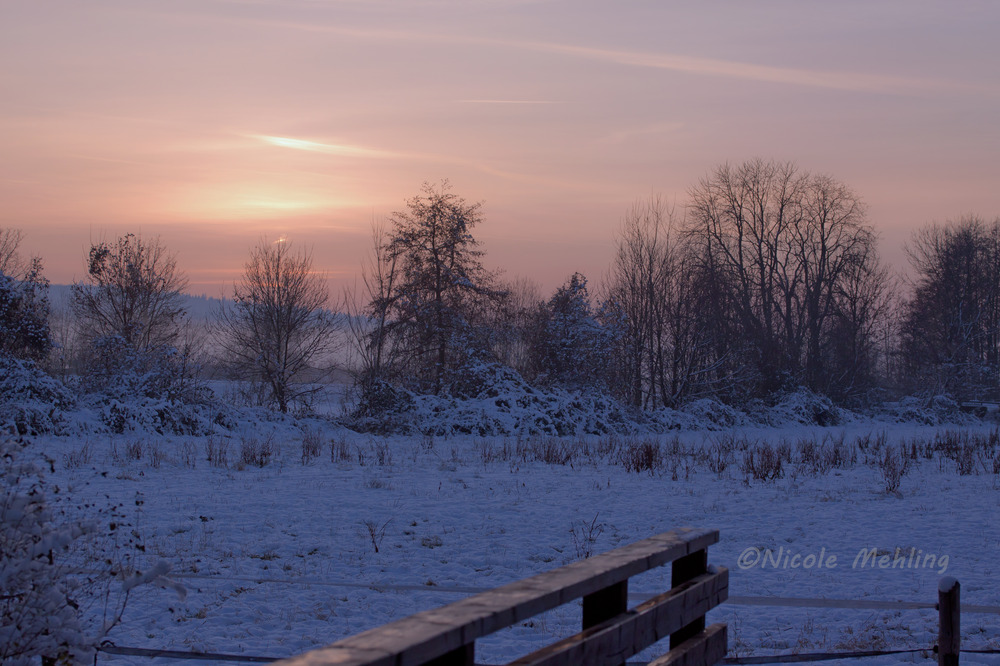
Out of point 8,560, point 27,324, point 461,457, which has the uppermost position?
point 27,324

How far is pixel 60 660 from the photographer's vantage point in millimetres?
4246

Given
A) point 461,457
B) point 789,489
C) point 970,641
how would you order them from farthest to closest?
point 461,457, point 789,489, point 970,641

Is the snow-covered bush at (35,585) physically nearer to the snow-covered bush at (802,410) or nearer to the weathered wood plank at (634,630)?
the weathered wood plank at (634,630)

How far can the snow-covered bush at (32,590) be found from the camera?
12.4ft

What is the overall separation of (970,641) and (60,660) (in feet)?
20.7

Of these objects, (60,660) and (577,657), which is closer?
(577,657)

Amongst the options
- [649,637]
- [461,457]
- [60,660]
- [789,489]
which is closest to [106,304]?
[461,457]

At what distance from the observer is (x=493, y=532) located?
10.4 metres

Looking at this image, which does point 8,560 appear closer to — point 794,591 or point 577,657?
point 577,657

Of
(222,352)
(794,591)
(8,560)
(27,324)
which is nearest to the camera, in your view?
(8,560)

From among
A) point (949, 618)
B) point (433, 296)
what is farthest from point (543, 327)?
point (949, 618)

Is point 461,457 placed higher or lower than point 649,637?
lower

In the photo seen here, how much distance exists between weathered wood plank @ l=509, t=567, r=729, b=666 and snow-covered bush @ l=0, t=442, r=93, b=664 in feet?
9.19

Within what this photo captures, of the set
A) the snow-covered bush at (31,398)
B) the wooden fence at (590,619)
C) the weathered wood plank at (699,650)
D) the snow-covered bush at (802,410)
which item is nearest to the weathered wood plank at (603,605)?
the wooden fence at (590,619)
